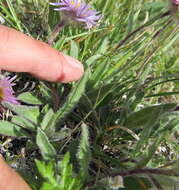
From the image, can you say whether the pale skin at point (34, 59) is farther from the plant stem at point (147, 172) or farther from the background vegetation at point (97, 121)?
the plant stem at point (147, 172)

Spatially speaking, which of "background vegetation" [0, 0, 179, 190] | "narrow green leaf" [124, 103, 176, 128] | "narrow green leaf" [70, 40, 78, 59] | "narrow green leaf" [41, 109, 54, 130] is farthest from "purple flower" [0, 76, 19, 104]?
"narrow green leaf" [124, 103, 176, 128]

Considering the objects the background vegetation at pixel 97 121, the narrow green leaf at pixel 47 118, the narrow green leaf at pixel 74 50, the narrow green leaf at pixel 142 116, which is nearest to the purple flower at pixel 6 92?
the background vegetation at pixel 97 121

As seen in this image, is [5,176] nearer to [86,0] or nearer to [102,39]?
[102,39]

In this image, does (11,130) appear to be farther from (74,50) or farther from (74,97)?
(74,50)

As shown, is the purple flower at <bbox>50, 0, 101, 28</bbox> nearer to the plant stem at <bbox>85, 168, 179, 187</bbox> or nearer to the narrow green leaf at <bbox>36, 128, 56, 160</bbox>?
the narrow green leaf at <bbox>36, 128, 56, 160</bbox>

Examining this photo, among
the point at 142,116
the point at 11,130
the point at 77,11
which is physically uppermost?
the point at 77,11

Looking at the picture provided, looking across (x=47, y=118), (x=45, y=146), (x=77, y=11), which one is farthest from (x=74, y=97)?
(x=77, y=11)

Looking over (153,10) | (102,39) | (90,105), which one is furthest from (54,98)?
(153,10)
